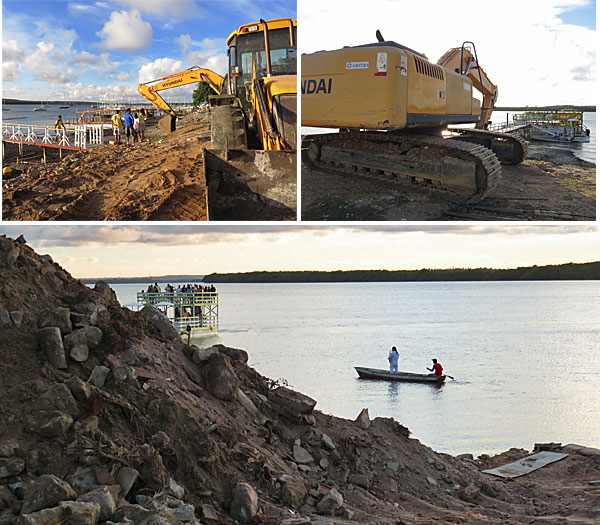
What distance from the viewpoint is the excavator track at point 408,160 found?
10.4m

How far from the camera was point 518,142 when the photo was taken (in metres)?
14.6

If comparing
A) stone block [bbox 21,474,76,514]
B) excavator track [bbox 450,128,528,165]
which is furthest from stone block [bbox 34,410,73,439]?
excavator track [bbox 450,128,528,165]

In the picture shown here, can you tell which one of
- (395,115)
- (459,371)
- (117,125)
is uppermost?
(117,125)

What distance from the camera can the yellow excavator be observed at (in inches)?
357

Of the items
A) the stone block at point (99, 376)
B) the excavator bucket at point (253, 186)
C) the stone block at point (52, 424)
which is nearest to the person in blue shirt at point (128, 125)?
the excavator bucket at point (253, 186)

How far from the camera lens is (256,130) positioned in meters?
8.84

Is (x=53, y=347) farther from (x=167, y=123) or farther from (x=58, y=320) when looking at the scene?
(x=167, y=123)

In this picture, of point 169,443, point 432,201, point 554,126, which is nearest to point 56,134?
point 432,201

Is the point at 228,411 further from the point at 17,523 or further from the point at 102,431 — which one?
the point at 17,523

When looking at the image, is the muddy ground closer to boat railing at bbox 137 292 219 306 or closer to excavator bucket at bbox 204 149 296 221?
excavator bucket at bbox 204 149 296 221

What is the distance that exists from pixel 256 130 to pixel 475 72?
296 inches

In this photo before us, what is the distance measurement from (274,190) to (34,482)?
5.13 metres

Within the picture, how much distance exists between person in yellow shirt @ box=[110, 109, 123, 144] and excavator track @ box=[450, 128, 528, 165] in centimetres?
782

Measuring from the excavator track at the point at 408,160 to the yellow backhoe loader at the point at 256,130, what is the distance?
2384 mm
